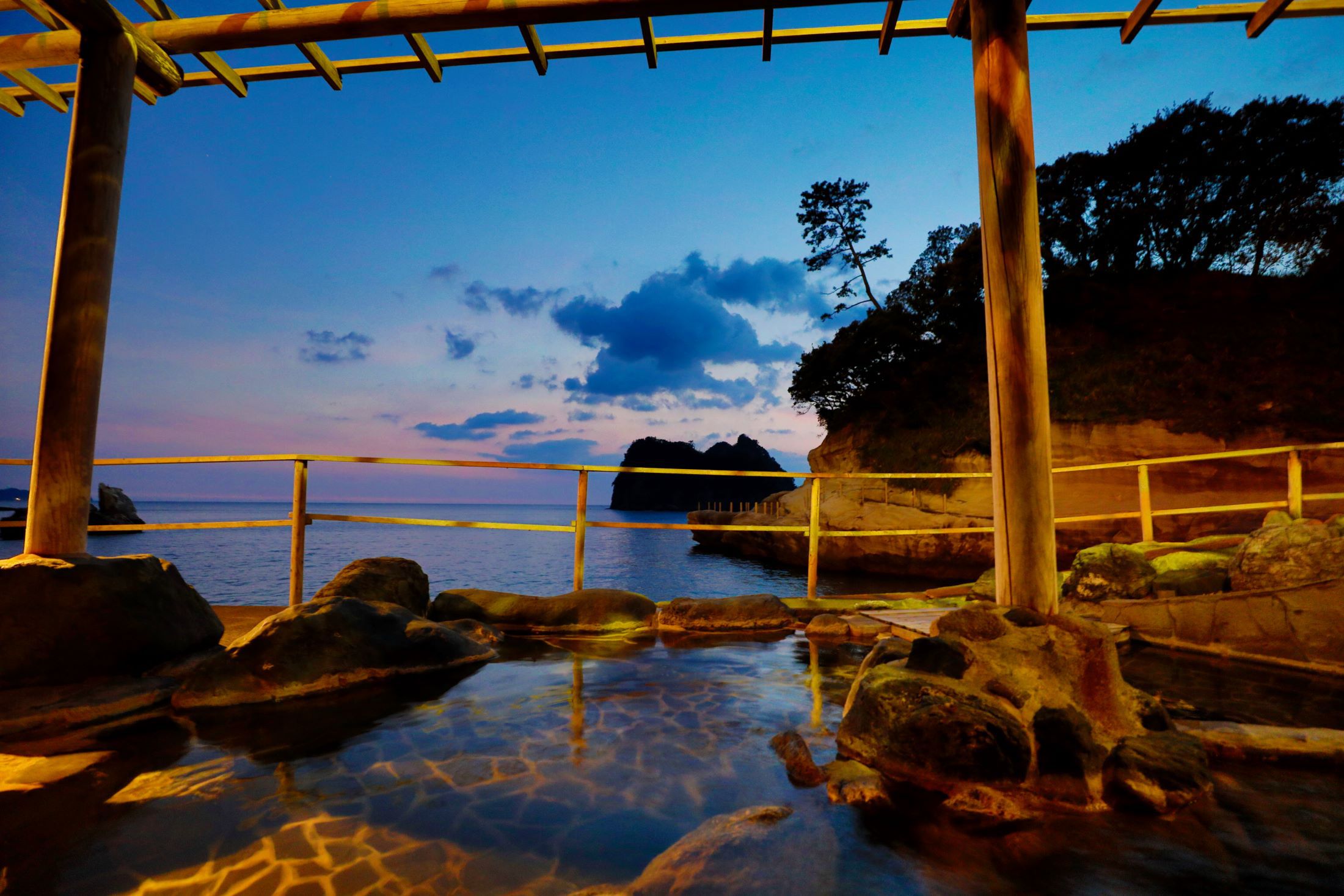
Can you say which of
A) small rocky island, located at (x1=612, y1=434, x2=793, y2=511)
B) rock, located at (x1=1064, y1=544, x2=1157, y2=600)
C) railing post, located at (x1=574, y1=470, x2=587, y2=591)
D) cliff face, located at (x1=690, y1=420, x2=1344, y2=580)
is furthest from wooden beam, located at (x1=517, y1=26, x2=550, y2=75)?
small rocky island, located at (x1=612, y1=434, x2=793, y2=511)

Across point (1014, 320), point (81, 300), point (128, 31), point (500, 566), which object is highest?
point (128, 31)

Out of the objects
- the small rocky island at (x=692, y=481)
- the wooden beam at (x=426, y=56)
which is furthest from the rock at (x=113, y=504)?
the wooden beam at (x=426, y=56)

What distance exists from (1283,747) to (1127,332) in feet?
68.0

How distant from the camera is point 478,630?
4.49 metres

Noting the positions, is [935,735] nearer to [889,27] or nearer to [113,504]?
[889,27]

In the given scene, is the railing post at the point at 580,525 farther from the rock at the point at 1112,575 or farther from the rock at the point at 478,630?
the rock at the point at 1112,575

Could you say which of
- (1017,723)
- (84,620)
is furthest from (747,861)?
(84,620)

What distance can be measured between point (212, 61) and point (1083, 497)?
18.7 m

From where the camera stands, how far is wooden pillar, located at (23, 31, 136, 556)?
10.8 ft

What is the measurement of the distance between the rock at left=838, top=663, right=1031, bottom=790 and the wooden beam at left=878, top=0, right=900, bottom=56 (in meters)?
3.80

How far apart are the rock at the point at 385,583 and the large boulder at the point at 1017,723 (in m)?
3.50

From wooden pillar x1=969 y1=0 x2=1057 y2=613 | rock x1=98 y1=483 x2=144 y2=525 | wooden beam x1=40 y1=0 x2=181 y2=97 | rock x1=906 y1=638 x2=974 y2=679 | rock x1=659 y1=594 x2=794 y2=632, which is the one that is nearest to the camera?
rock x1=906 y1=638 x2=974 y2=679

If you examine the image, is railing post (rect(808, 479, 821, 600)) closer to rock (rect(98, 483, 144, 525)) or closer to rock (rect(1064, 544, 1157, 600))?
rock (rect(1064, 544, 1157, 600))

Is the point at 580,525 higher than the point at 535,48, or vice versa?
the point at 535,48
